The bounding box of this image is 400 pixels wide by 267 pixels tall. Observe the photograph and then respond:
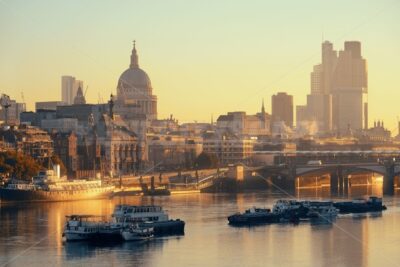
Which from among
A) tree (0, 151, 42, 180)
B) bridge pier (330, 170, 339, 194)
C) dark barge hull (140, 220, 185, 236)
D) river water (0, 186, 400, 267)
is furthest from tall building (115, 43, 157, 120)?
dark barge hull (140, 220, 185, 236)

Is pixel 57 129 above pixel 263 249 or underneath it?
above

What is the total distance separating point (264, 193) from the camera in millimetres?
83812

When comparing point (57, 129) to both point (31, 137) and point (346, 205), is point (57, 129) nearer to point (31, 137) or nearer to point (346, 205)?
point (31, 137)

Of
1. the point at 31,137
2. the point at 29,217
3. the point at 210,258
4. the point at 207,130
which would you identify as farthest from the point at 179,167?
the point at 210,258

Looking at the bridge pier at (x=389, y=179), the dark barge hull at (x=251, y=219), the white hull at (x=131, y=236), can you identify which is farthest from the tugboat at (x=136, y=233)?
the bridge pier at (x=389, y=179)

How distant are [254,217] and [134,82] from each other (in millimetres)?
78248

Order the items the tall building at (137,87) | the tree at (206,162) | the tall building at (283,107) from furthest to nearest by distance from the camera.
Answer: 1. the tall building at (283,107)
2. the tall building at (137,87)
3. the tree at (206,162)

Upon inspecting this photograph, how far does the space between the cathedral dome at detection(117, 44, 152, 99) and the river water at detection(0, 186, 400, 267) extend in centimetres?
6987

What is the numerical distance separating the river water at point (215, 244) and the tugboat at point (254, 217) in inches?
18.9

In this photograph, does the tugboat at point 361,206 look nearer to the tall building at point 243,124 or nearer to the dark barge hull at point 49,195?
the dark barge hull at point 49,195

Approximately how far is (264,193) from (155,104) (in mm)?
55272

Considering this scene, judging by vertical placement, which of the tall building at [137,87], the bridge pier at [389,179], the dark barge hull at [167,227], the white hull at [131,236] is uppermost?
the tall building at [137,87]

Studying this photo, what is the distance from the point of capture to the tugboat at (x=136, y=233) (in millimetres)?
49219

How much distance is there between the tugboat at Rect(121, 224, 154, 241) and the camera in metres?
49.2
